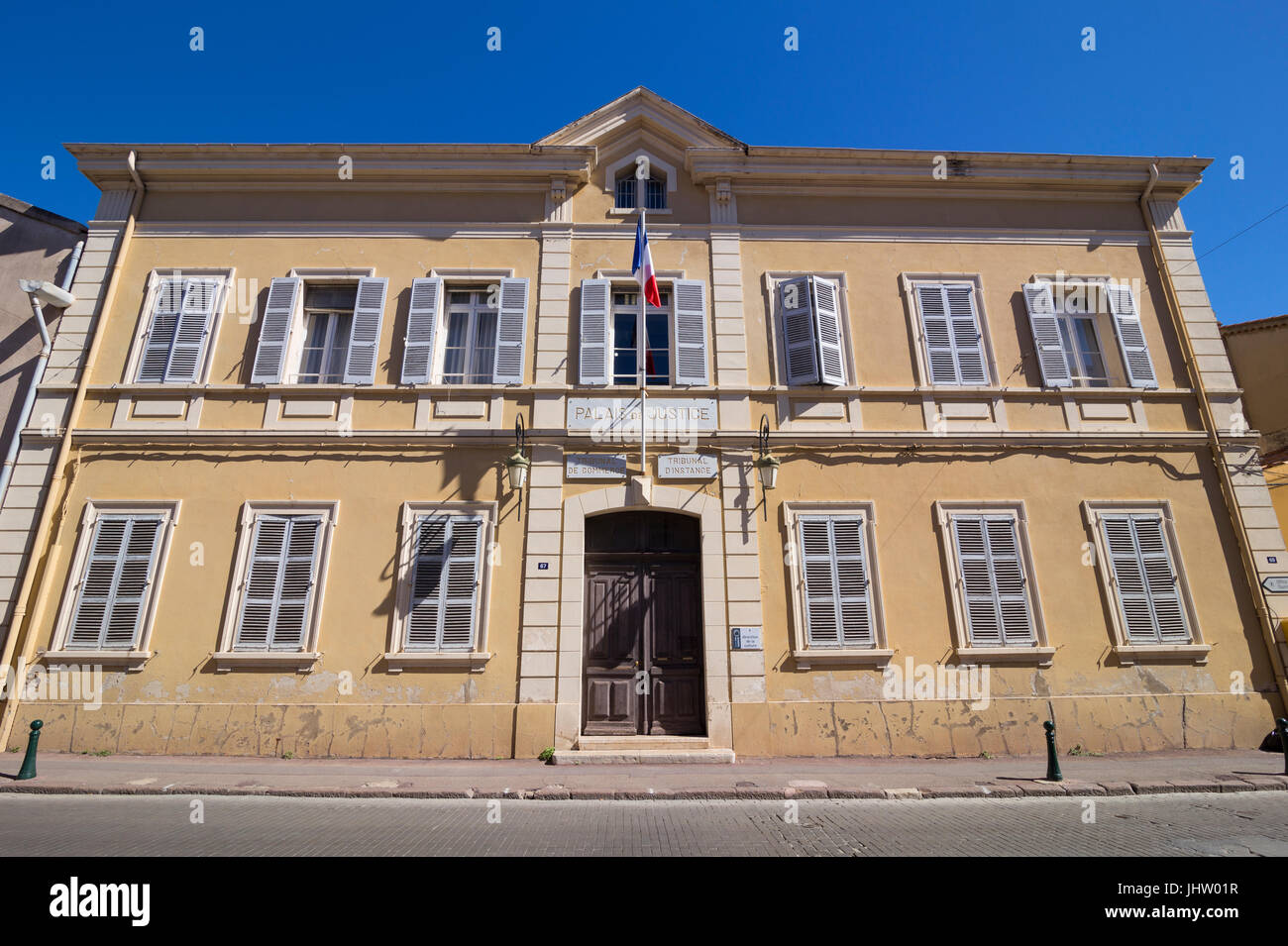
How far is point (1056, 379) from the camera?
10.1 metres

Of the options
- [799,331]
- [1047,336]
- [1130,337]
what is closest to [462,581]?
[799,331]

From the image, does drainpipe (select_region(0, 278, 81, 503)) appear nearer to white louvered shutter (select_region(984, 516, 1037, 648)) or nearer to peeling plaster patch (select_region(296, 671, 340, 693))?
peeling plaster patch (select_region(296, 671, 340, 693))

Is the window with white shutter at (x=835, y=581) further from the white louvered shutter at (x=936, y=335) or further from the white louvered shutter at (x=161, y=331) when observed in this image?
the white louvered shutter at (x=161, y=331)

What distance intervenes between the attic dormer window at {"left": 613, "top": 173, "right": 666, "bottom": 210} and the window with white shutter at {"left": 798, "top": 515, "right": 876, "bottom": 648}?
5.98 m

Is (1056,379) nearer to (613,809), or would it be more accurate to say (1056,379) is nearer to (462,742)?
(613,809)

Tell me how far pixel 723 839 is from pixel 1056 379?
8.74 meters

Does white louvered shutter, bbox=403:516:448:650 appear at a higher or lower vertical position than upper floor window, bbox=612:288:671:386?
lower

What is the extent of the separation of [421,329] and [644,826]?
770 cm

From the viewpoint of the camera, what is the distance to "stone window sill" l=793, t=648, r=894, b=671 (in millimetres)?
8672

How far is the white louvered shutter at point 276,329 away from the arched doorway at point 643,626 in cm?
534

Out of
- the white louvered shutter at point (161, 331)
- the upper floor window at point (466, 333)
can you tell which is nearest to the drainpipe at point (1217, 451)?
the upper floor window at point (466, 333)

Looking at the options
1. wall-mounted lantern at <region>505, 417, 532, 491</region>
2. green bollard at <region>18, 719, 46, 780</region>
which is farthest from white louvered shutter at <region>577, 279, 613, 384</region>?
green bollard at <region>18, 719, 46, 780</region>
